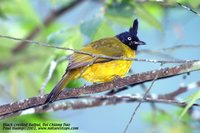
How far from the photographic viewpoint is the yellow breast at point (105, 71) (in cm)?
368

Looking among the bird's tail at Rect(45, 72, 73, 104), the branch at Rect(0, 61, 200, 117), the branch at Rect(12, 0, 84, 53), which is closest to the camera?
the branch at Rect(0, 61, 200, 117)

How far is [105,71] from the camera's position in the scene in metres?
3.70

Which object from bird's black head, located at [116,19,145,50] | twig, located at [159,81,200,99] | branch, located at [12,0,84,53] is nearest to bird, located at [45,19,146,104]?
bird's black head, located at [116,19,145,50]

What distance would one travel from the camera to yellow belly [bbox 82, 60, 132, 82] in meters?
3.68

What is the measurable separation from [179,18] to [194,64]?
3.08 metres

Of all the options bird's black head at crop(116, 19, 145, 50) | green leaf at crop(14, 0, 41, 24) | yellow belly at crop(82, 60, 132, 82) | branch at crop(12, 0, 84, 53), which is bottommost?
yellow belly at crop(82, 60, 132, 82)

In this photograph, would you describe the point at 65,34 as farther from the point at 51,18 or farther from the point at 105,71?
the point at 51,18

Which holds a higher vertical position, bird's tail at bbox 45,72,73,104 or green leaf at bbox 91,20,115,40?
green leaf at bbox 91,20,115,40

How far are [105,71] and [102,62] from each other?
0.07 metres

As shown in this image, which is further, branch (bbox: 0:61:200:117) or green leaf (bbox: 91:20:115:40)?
green leaf (bbox: 91:20:115:40)

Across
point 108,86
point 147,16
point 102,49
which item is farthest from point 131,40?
point 108,86

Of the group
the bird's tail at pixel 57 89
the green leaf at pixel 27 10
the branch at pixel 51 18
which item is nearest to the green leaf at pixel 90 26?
the green leaf at pixel 27 10

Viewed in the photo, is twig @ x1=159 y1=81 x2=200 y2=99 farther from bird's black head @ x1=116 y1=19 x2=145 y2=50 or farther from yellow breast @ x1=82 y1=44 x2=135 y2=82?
yellow breast @ x1=82 y1=44 x2=135 y2=82

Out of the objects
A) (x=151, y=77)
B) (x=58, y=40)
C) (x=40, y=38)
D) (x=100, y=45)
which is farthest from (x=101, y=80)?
(x=40, y=38)
